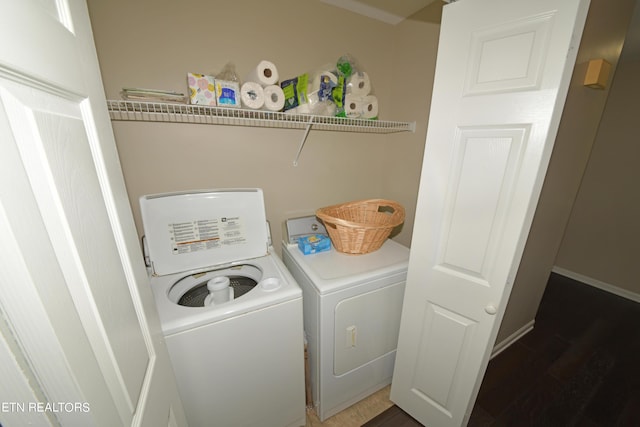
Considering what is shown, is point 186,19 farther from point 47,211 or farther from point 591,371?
point 591,371

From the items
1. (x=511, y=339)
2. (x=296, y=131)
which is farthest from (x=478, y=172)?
(x=511, y=339)

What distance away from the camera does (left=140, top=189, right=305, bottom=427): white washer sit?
3.32 feet

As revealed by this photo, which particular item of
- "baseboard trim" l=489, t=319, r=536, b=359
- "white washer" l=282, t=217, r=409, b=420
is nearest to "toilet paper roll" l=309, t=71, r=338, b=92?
"white washer" l=282, t=217, r=409, b=420

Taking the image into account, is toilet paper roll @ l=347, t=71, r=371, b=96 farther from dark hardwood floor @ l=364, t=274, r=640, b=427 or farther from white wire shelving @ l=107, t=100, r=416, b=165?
dark hardwood floor @ l=364, t=274, r=640, b=427

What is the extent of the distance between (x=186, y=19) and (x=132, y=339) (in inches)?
63.8

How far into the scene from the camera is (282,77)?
1590 mm

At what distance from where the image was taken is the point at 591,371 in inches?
68.3

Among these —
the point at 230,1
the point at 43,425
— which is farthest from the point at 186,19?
the point at 43,425

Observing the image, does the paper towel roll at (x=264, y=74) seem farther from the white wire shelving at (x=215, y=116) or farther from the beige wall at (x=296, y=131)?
the beige wall at (x=296, y=131)

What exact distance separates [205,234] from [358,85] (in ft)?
4.49

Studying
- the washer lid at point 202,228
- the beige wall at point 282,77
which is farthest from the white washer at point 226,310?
the beige wall at point 282,77

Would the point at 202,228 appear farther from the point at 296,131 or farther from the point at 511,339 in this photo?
the point at 511,339

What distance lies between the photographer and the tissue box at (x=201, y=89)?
1.12 m

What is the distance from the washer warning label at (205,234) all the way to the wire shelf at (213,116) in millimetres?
599
